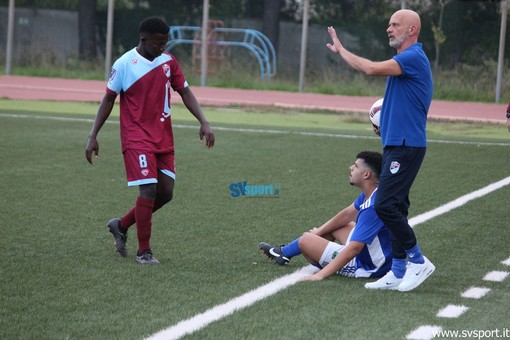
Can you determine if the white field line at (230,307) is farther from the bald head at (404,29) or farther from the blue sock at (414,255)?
the bald head at (404,29)

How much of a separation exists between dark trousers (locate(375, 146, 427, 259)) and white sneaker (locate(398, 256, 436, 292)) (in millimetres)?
148

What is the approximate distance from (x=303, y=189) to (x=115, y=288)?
5.05 metres

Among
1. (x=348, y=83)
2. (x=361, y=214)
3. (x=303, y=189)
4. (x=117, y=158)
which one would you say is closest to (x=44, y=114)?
(x=117, y=158)

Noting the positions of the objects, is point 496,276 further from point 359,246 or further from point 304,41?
point 304,41

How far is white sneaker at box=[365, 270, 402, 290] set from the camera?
6.91 metres

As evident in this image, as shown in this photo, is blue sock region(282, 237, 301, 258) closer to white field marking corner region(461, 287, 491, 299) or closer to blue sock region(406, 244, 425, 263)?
blue sock region(406, 244, 425, 263)

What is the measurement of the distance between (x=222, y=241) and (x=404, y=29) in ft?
8.69

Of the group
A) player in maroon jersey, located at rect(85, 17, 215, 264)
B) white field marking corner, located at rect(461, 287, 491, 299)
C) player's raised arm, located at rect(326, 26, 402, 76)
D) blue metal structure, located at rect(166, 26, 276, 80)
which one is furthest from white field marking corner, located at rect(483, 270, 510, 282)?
blue metal structure, located at rect(166, 26, 276, 80)

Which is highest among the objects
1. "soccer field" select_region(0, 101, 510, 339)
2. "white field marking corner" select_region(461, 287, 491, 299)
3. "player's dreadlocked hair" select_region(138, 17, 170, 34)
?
"player's dreadlocked hair" select_region(138, 17, 170, 34)

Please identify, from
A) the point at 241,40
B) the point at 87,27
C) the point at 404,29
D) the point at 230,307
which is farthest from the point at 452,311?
the point at 87,27

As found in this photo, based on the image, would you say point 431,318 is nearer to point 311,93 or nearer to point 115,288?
point 115,288

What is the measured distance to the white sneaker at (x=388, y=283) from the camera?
6.91 metres

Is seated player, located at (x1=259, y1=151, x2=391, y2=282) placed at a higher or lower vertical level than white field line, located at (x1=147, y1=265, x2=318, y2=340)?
higher

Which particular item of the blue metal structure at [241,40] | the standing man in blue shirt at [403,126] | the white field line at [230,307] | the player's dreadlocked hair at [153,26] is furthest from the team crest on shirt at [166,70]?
the blue metal structure at [241,40]
